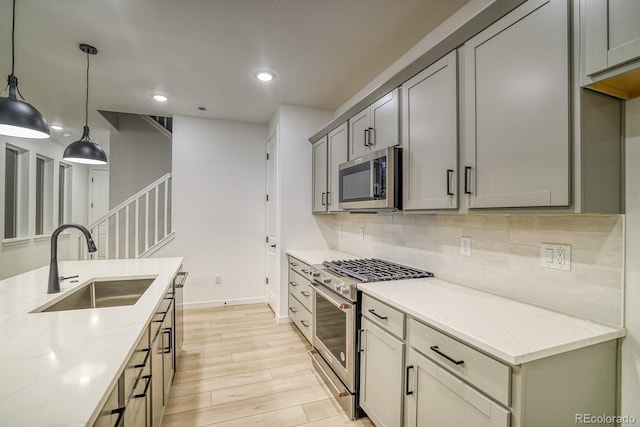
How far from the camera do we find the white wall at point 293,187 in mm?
3602

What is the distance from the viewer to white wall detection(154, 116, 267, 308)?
4047 mm

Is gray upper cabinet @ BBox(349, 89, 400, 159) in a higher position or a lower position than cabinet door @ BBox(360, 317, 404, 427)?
higher

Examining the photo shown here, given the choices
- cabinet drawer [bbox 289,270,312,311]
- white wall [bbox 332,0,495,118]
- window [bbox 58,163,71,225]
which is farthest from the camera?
window [bbox 58,163,71,225]

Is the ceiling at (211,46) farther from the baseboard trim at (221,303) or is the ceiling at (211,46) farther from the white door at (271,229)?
the baseboard trim at (221,303)

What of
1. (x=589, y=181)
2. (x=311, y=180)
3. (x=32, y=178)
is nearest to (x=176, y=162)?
(x=311, y=180)

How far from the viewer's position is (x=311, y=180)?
12.2ft

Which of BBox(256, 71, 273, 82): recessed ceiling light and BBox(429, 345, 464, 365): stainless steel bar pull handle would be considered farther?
BBox(256, 71, 273, 82): recessed ceiling light

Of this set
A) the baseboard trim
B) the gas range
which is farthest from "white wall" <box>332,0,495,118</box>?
the baseboard trim

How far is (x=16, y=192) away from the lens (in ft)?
15.2

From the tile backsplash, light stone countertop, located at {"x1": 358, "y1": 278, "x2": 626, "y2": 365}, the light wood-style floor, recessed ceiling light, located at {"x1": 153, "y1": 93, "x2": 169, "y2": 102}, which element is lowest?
the light wood-style floor

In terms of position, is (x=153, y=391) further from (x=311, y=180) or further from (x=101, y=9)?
(x=311, y=180)

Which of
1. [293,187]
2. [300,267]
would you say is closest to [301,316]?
[300,267]

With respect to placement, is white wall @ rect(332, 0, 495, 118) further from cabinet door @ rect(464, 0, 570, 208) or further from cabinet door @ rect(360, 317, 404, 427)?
cabinet door @ rect(360, 317, 404, 427)

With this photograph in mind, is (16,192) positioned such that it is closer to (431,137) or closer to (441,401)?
(431,137)
